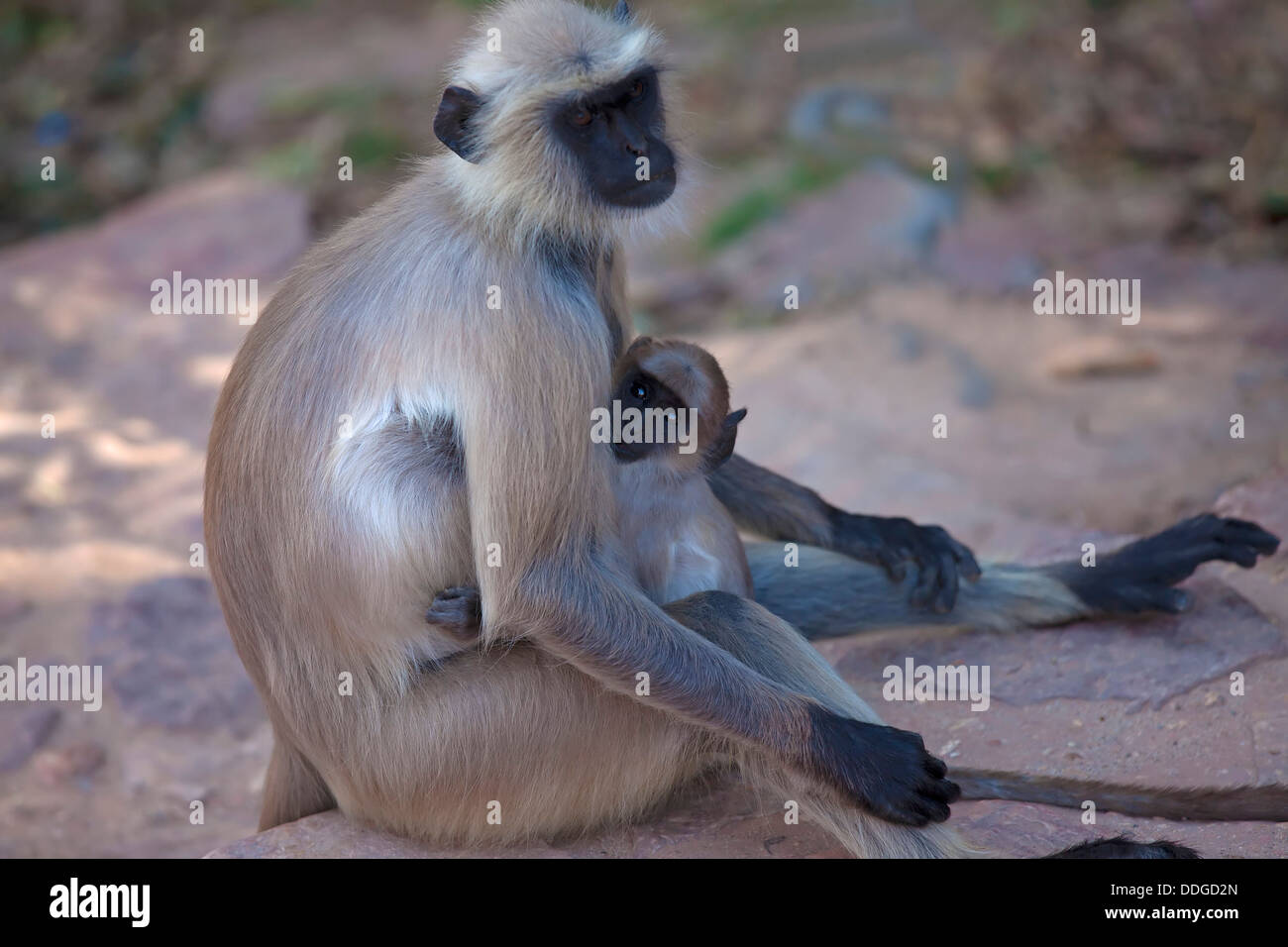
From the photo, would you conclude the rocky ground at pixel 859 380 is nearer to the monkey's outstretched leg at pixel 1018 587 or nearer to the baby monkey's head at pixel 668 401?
Answer: the monkey's outstretched leg at pixel 1018 587

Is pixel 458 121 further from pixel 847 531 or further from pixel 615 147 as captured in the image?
pixel 847 531

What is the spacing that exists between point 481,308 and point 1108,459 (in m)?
3.96

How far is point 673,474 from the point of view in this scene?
11.9ft

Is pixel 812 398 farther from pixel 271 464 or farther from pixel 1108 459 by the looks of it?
pixel 271 464

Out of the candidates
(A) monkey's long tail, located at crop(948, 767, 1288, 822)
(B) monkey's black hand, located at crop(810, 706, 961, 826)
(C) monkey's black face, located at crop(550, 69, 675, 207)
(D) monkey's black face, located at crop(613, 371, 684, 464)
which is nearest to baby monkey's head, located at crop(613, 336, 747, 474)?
(D) monkey's black face, located at crop(613, 371, 684, 464)

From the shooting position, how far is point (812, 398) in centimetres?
693

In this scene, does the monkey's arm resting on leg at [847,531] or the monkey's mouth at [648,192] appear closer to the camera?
the monkey's mouth at [648,192]

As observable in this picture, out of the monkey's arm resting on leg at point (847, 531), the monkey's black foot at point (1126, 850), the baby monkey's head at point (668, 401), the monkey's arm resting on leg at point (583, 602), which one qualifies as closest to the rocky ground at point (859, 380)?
the monkey's black foot at point (1126, 850)

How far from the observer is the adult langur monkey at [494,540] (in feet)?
10.2

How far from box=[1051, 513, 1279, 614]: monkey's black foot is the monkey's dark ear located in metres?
2.27

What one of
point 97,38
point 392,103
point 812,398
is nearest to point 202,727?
point 812,398

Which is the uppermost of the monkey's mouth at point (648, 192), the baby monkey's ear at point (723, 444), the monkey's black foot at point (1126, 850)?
the monkey's mouth at point (648, 192)

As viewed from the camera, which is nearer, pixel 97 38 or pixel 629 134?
pixel 629 134

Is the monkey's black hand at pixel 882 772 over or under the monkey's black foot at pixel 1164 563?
under
